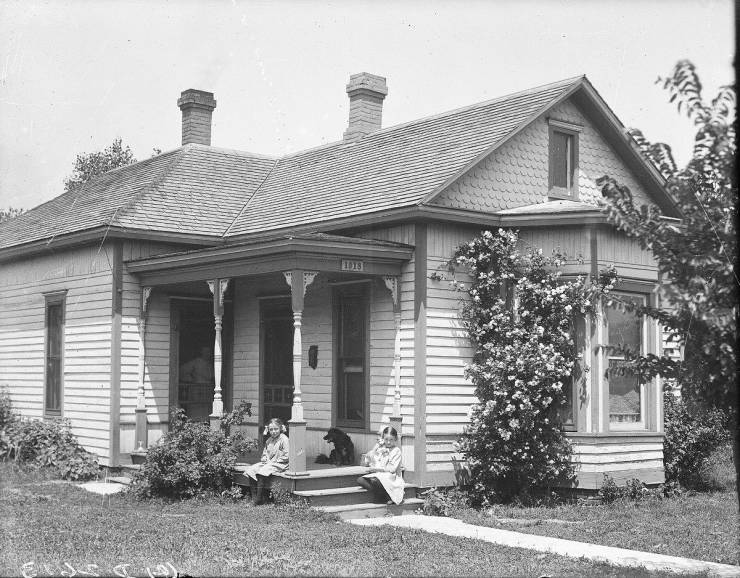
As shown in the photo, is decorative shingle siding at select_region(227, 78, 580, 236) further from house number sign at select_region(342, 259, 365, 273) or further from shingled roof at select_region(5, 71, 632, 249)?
house number sign at select_region(342, 259, 365, 273)

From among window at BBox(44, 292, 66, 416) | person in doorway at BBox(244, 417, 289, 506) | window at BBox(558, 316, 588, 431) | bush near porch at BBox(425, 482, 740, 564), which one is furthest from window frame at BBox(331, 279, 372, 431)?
window at BBox(44, 292, 66, 416)

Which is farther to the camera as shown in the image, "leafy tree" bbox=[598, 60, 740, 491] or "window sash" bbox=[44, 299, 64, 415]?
"window sash" bbox=[44, 299, 64, 415]

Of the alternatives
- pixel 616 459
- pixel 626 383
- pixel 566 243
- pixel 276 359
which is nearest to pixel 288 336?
pixel 276 359

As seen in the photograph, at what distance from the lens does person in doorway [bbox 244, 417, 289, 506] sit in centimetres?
1378

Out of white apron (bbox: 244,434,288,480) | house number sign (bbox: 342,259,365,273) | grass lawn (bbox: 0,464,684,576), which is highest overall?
house number sign (bbox: 342,259,365,273)

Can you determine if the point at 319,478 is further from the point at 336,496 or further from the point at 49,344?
the point at 49,344

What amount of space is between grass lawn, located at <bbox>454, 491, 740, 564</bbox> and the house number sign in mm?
3599

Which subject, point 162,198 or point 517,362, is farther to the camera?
point 162,198

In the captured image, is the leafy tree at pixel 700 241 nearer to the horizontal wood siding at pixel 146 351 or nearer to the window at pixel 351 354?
the window at pixel 351 354

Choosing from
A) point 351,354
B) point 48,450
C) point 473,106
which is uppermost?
point 473,106

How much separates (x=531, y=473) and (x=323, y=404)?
368cm

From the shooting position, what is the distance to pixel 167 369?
17578 mm

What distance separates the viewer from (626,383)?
1493 centimetres

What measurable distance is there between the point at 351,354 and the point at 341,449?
1.49 metres
